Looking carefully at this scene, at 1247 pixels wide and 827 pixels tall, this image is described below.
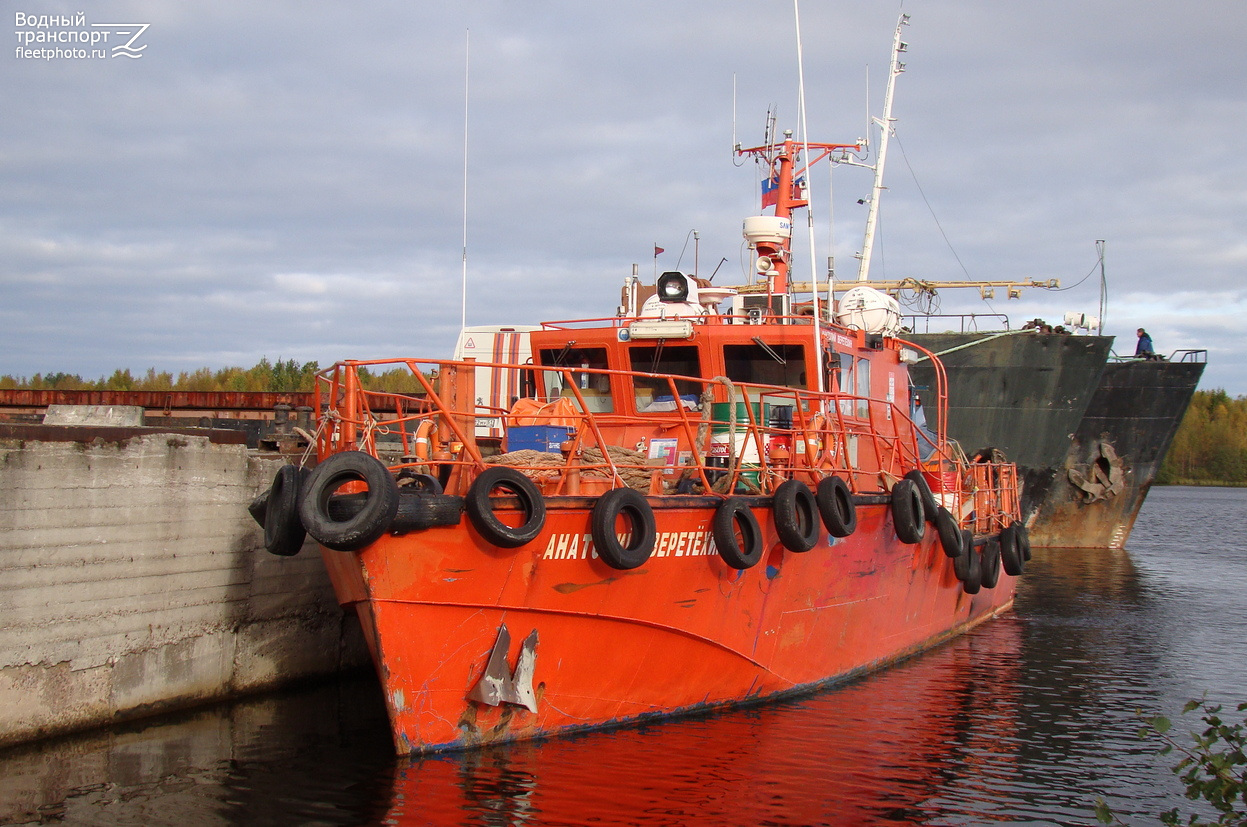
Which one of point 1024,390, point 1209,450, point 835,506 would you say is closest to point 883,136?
point 1024,390

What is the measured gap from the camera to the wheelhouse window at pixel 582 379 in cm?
1018

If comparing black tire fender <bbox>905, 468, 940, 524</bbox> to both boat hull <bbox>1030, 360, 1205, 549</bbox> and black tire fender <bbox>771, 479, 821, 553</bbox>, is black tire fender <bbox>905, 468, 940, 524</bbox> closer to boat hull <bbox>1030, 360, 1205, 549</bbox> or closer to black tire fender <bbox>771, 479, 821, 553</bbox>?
black tire fender <bbox>771, 479, 821, 553</bbox>

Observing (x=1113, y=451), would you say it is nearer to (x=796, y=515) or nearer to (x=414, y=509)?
(x=796, y=515)

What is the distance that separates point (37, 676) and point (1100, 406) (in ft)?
81.0

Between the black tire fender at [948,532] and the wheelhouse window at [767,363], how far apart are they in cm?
223

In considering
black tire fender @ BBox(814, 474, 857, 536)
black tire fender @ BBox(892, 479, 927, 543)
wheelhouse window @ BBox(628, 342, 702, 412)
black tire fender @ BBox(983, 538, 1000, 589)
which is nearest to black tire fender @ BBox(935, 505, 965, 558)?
black tire fender @ BBox(892, 479, 927, 543)

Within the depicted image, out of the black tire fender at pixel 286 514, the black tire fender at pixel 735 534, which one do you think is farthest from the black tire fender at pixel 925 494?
the black tire fender at pixel 286 514

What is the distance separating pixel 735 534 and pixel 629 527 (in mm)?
1038

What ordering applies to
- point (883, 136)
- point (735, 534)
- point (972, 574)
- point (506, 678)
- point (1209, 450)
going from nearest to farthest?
point (506, 678)
point (735, 534)
point (972, 574)
point (883, 136)
point (1209, 450)

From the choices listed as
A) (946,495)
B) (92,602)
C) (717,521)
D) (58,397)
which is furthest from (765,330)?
(58,397)

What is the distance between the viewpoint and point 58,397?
14.8 meters

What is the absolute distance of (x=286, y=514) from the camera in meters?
7.02

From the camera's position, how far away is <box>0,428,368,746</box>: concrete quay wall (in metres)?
7.15

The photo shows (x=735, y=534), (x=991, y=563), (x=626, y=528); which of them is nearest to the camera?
(x=626, y=528)
